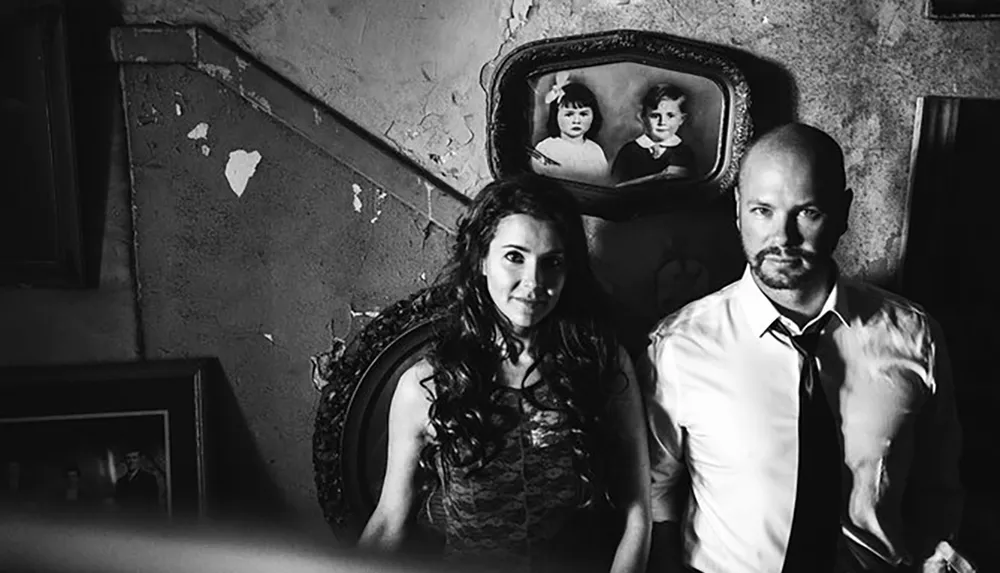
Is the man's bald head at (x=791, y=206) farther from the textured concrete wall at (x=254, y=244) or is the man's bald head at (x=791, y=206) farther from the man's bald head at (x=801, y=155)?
the textured concrete wall at (x=254, y=244)

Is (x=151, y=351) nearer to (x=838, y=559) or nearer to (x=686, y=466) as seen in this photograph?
(x=686, y=466)

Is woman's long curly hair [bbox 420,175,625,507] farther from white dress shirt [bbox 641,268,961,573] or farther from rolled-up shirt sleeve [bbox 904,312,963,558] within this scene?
rolled-up shirt sleeve [bbox 904,312,963,558]

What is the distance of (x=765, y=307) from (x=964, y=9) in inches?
36.6

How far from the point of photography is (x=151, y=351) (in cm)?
223

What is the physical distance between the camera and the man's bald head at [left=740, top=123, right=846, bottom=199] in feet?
6.04

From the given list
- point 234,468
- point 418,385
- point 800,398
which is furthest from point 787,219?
point 234,468

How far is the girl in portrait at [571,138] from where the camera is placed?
83.0 inches

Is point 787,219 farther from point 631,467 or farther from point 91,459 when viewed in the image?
point 91,459

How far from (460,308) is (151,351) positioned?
91cm

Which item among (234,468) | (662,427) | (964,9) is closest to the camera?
(662,427)

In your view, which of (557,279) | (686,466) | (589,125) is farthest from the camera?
(589,125)

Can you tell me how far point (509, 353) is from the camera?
186 cm

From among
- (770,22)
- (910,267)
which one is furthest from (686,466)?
A: (770,22)

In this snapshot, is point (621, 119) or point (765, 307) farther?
point (621, 119)
